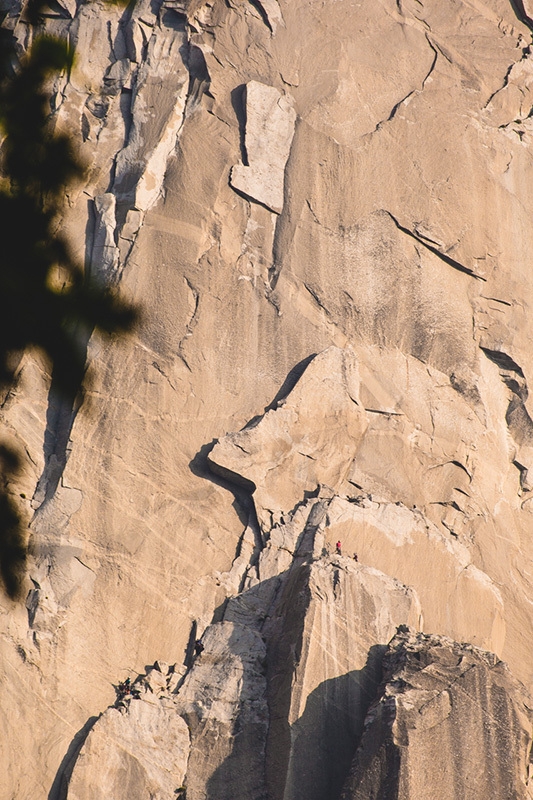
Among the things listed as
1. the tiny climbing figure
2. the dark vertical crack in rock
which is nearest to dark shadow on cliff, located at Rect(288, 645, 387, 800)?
the tiny climbing figure

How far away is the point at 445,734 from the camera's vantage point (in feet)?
42.8

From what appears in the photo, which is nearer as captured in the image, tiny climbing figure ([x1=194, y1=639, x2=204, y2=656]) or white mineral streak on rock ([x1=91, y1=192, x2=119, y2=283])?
tiny climbing figure ([x1=194, y1=639, x2=204, y2=656])

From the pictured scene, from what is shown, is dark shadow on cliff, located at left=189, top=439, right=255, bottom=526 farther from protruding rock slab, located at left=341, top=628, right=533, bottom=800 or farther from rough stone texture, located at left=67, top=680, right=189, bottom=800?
protruding rock slab, located at left=341, top=628, right=533, bottom=800

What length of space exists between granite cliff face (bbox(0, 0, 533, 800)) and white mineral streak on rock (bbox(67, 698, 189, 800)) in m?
0.03

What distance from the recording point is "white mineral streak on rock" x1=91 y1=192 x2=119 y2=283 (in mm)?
18406

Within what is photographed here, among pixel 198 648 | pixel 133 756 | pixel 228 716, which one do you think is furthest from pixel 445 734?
pixel 133 756

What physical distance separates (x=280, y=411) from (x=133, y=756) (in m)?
6.10

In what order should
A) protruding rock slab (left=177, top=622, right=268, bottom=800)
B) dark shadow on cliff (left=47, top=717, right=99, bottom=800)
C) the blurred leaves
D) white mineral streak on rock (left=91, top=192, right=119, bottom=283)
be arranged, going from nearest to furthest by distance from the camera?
the blurred leaves → protruding rock slab (left=177, top=622, right=268, bottom=800) → dark shadow on cliff (left=47, top=717, right=99, bottom=800) → white mineral streak on rock (left=91, top=192, right=119, bottom=283)

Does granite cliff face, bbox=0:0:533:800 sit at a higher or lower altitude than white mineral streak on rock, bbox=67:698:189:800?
higher

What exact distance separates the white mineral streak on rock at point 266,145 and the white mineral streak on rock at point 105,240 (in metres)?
2.43

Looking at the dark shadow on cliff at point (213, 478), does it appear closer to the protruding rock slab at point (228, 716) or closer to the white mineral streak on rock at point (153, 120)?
the protruding rock slab at point (228, 716)

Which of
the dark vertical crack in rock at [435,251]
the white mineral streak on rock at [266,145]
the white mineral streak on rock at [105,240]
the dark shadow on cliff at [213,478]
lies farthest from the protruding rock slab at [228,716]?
the white mineral streak on rock at [266,145]

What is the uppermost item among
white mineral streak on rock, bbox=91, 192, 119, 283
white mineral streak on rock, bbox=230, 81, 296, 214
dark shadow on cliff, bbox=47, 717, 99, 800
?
white mineral streak on rock, bbox=230, 81, 296, 214

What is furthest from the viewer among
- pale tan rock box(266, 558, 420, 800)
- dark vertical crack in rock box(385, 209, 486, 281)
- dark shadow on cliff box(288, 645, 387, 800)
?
dark vertical crack in rock box(385, 209, 486, 281)
